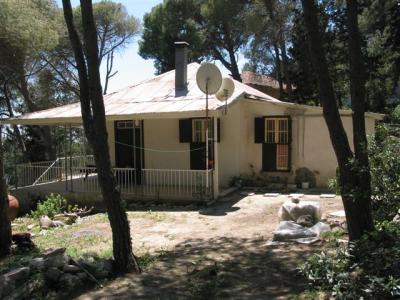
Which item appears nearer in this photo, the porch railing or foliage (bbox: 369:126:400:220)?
foliage (bbox: 369:126:400:220)

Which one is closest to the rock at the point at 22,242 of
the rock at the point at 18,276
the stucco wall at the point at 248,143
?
the rock at the point at 18,276

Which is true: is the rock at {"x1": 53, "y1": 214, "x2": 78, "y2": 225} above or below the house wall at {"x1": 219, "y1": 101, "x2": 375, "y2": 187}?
below

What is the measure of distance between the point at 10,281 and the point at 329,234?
4.55 meters

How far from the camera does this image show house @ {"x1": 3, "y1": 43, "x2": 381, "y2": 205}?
13445 millimetres

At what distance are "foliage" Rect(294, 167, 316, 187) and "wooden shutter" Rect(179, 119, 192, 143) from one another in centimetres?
329

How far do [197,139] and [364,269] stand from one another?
9.67m

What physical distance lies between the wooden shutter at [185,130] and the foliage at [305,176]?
3.29 meters

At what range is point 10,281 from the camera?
226 inches

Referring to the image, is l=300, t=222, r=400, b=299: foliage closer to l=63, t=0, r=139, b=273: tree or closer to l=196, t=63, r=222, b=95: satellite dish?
l=63, t=0, r=139, b=273: tree

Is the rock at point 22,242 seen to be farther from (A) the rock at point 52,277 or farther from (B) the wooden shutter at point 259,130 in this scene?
(B) the wooden shutter at point 259,130

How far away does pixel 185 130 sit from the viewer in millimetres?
14180

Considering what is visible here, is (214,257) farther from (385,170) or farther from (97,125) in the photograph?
(385,170)

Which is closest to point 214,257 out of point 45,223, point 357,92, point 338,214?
point 357,92

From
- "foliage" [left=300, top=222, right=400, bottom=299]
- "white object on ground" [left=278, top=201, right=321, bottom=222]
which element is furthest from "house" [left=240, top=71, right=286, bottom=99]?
"foliage" [left=300, top=222, right=400, bottom=299]
